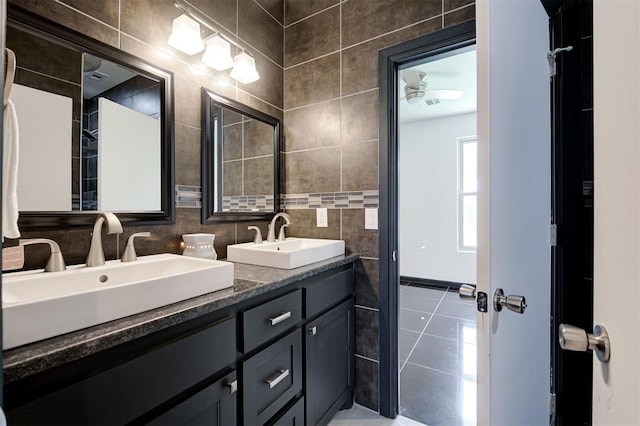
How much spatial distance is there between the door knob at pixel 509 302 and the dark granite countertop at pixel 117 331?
2.44ft

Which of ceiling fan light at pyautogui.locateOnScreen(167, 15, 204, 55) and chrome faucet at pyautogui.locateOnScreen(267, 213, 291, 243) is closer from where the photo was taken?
ceiling fan light at pyautogui.locateOnScreen(167, 15, 204, 55)

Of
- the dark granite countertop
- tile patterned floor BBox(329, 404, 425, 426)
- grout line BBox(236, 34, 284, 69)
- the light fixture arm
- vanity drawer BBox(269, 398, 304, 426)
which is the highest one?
grout line BBox(236, 34, 284, 69)

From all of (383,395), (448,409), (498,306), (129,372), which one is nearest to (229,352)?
(129,372)

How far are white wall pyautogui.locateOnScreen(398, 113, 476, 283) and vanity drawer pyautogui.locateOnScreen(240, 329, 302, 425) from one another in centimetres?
316

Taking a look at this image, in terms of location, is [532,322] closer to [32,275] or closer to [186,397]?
[186,397]

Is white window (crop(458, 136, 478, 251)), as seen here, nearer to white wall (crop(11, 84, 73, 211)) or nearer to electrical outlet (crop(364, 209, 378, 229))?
electrical outlet (crop(364, 209, 378, 229))

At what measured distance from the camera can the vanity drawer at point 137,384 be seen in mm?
604

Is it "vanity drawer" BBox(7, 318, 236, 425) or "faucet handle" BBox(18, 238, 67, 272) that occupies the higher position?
"faucet handle" BBox(18, 238, 67, 272)

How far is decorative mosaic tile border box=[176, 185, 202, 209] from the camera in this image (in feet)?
4.82

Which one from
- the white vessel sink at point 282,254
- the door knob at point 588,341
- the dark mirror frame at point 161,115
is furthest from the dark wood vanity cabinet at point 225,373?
the door knob at point 588,341

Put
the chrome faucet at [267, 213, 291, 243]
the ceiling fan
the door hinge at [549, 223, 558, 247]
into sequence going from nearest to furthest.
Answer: the door hinge at [549, 223, 558, 247]
the chrome faucet at [267, 213, 291, 243]
the ceiling fan

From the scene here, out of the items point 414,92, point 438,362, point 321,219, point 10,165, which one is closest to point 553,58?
point 321,219

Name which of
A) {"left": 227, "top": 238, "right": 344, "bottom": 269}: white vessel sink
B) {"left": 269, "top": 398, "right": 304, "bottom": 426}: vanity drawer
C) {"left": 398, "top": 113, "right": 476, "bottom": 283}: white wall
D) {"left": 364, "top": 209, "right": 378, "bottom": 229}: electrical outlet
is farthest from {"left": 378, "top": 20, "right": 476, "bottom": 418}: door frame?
{"left": 398, "top": 113, "right": 476, "bottom": 283}: white wall

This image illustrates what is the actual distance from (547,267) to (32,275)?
1.87 meters
